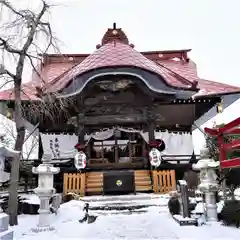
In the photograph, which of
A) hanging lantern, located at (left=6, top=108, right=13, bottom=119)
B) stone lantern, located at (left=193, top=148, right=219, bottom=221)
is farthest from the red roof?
stone lantern, located at (left=193, top=148, right=219, bottom=221)

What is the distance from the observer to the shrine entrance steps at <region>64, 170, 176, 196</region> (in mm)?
11766

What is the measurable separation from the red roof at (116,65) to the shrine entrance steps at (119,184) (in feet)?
12.4

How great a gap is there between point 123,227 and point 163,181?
5.31 meters

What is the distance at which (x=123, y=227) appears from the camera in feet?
22.9

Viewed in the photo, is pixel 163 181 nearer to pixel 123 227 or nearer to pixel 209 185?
pixel 209 185

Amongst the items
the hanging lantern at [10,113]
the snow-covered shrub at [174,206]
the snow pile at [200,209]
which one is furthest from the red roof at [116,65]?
→ the snow pile at [200,209]

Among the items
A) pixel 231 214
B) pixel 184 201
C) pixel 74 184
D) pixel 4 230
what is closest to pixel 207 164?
pixel 184 201

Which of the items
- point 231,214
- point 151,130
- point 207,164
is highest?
point 151,130

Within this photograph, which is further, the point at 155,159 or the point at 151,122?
the point at 151,122

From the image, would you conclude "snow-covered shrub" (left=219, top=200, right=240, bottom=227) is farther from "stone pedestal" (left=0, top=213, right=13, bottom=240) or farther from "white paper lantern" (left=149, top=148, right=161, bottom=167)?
"white paper lantern" (left=149, top=148, right=161, bottom=167)

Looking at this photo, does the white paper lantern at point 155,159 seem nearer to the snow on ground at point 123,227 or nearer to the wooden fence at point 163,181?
the wooden fence at point 163,181

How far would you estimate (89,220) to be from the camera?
24.6 ft

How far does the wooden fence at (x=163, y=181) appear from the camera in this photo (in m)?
11.8

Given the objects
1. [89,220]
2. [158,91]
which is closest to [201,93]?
[158,91]
